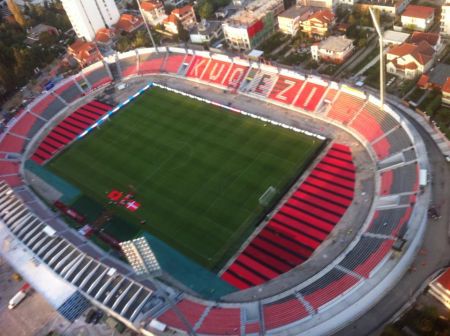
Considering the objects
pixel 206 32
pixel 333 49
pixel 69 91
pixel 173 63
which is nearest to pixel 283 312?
pixel 333 49

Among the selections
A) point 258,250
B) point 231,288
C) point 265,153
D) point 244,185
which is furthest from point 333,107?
point 231,288

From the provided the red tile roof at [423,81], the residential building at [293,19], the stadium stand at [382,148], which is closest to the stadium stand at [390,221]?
the stadium stand at [382,148]

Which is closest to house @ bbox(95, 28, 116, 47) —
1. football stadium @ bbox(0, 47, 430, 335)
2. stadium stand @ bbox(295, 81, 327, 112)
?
football stadium @ bbox(0, 47, 430, 335)

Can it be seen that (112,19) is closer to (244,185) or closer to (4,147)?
(4,147)

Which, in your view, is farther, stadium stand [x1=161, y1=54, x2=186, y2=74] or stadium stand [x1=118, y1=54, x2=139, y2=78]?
stadium stand [x1=118, y1=54, x2=139, y2=78]

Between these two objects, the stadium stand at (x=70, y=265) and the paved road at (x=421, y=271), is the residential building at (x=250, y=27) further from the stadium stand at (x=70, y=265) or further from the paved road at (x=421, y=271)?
the stadium stand at (x=70, y=265)

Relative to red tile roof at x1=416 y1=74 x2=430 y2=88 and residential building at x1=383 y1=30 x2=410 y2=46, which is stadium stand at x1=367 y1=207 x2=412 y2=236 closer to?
red tile roof at x1=416 y1=74 x2=430 y2=88
